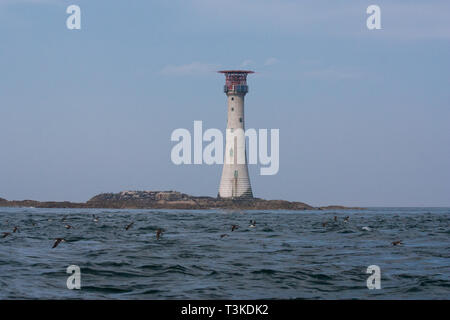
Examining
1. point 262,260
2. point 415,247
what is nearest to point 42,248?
point 262,260

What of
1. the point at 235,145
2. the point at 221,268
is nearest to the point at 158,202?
the point at 235,145

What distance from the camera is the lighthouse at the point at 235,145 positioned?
129 meters

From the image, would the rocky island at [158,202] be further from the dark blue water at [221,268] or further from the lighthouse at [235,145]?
the dark blue water at [221,268]

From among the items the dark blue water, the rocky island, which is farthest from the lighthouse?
the dark blue water

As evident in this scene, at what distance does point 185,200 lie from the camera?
159m

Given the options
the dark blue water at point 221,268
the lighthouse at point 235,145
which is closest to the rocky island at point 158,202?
the lighthouse at point 235,145

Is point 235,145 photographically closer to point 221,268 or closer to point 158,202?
point 158,202

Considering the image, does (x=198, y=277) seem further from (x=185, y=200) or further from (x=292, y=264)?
(x=185, y=200)

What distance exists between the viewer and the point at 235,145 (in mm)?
129625

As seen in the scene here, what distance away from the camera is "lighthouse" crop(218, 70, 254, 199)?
12900 cm

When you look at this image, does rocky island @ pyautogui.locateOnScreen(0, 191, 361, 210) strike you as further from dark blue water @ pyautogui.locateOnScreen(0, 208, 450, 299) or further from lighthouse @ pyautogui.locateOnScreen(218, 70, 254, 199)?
dark blue water @ pyautogui.locateOnScreen(0, 208, 450, 299)

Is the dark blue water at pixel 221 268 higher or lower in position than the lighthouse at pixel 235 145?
lower

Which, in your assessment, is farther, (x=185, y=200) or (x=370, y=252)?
(x=185, y=200)
